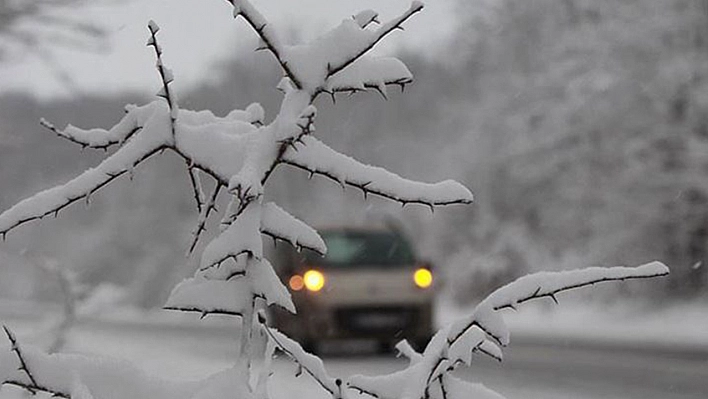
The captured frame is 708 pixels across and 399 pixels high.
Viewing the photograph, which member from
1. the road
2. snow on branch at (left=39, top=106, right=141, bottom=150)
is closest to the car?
the road

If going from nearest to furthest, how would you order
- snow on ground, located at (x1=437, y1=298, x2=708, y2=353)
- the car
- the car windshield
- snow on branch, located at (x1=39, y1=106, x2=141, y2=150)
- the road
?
snow on branch, located at (x1=39, y1=106, x2=141, y2=150) < the road < the car < the car windshield < snow on ground, located at (x1=437, y1=298, x2=708, y2=353)

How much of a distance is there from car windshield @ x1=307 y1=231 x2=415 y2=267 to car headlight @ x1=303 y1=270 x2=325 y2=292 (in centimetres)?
16

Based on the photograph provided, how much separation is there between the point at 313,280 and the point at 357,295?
0.48m

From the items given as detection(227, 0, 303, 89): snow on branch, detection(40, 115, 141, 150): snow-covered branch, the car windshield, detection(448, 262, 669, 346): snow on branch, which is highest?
the car windshield

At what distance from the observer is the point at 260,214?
129 cm

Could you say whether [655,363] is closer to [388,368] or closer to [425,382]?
[388,368]

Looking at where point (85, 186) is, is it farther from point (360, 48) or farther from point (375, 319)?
point (375, 319)

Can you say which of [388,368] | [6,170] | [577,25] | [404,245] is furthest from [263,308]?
[577,25]

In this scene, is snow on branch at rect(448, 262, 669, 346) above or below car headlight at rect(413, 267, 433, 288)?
below

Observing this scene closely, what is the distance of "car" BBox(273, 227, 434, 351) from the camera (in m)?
13.2

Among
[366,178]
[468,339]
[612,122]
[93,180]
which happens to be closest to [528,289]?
[468,339]

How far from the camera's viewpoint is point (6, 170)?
627 centimetres

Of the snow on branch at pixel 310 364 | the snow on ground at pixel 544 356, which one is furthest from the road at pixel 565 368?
the snow on branch at pixel 310 364

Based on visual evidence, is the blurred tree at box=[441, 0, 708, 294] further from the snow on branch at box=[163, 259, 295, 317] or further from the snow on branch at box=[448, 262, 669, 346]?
the snow on branch at box=[163, 259, 295, 317]
